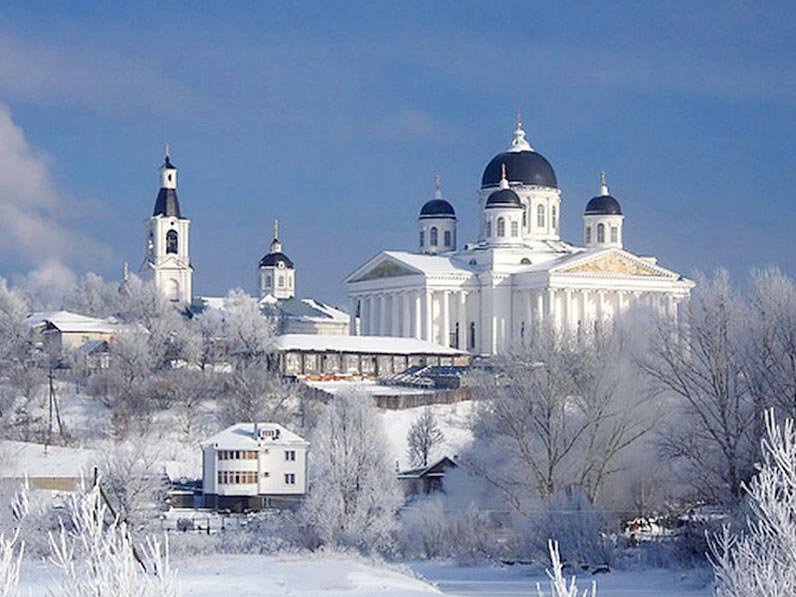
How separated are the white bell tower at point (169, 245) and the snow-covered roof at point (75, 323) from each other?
16590mm

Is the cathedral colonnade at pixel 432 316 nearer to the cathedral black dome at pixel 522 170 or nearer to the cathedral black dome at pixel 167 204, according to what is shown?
the cathedral black dome at pixel 522 170

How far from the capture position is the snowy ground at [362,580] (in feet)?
84.8

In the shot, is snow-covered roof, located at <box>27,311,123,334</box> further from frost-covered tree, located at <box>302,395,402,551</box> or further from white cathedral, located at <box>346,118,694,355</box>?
frost-covered tree, located at <box>302,395,402,551</box>

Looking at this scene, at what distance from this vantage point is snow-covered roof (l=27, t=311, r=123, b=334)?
76125mm

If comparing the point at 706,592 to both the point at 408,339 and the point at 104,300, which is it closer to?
the point at 408,339

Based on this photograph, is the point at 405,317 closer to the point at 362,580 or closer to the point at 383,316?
the point at 383,316

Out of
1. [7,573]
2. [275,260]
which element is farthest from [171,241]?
[7,573]

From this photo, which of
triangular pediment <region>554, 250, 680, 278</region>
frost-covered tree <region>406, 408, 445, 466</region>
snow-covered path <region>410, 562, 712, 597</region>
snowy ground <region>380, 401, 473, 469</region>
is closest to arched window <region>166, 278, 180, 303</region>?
triangular pediment <region>554, 250, 680, 278</region>

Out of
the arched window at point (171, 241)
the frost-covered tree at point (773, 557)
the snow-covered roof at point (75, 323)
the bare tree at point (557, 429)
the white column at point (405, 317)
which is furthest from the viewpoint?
the arched window at point (171, 241)

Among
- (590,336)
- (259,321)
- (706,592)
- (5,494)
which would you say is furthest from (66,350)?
(706,592)

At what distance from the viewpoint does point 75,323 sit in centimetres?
7731

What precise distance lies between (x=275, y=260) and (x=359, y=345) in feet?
131

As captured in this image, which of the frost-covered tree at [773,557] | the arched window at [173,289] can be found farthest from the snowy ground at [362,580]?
the arched window at [173,289]

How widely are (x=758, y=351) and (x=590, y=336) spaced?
18.6 meters
